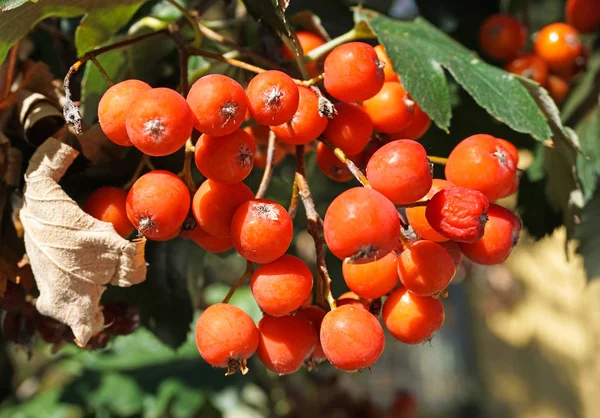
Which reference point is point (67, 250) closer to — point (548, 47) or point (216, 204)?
point (216, 204)

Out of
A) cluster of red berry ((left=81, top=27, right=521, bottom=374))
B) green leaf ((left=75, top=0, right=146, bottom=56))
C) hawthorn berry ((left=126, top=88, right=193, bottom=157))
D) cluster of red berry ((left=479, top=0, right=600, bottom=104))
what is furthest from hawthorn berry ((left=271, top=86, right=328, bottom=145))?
cluster of red berry ((left=479, top=0, right=600, bottom=104))

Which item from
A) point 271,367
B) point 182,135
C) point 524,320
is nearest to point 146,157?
point 182,135

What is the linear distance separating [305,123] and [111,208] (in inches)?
9.1

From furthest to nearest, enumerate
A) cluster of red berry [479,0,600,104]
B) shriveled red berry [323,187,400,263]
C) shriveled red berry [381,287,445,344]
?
cluster of red berry [479,0,600,104], shriveled red berry [381,287,445,344], shriveled red berry [323,187,400,263]

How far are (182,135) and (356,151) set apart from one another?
8.2 inches

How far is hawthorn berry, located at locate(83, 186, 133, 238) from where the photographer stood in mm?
720

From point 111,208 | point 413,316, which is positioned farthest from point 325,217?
point 111,208

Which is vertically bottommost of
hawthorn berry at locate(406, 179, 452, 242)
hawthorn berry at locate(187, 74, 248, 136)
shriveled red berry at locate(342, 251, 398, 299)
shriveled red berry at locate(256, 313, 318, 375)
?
shriveled red berry at locate(256, 313, 318, 375)

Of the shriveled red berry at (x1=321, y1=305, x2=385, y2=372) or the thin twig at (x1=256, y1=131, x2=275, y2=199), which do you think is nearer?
the shriveled red berry at (x1=321, y1=305, x2=385, y2=372)

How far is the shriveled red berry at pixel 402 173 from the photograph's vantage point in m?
0.62

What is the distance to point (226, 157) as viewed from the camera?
0.65 metres

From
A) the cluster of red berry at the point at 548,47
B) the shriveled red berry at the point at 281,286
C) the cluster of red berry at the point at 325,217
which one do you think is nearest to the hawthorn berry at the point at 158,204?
the cluster of red berry at the point at 325,217

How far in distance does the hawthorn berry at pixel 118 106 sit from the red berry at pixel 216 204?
0.32ft

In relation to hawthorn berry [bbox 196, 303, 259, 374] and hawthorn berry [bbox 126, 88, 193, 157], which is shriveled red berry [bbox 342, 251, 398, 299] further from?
hawthorn berry [bbox 126, 88, 193, 157]
